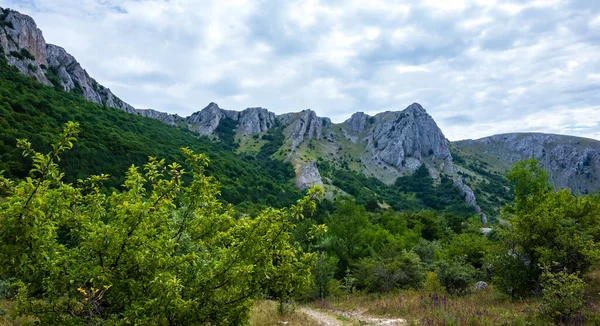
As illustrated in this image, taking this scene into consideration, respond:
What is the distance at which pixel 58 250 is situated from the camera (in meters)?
4.47

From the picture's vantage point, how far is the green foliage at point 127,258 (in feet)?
13.1

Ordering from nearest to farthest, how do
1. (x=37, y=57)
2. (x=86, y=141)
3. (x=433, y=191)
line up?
(x=86, y=141)
(x=37, y=57)
(x=433, y=191)

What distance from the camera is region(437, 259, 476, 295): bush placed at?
61.0 feet

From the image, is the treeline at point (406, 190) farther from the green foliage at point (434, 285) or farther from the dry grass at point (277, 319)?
the dry grass at point (277, 319)

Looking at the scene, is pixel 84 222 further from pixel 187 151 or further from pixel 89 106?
pixel 89 106

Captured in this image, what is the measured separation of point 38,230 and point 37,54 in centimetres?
15932

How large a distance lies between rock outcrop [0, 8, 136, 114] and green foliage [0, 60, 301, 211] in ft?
11.8

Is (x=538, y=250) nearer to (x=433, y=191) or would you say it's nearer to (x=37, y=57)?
(x=37, y=57)

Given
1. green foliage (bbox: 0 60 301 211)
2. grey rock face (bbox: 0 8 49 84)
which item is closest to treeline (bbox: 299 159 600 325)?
green foliage (bbox: 0 60 301 211)

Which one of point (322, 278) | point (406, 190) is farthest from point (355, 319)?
point (406, 190)

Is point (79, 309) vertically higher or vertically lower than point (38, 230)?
lower

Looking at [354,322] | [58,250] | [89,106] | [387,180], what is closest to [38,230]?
[58,250]

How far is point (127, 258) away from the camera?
4590 millimetres

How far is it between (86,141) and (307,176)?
8947 centimetres
